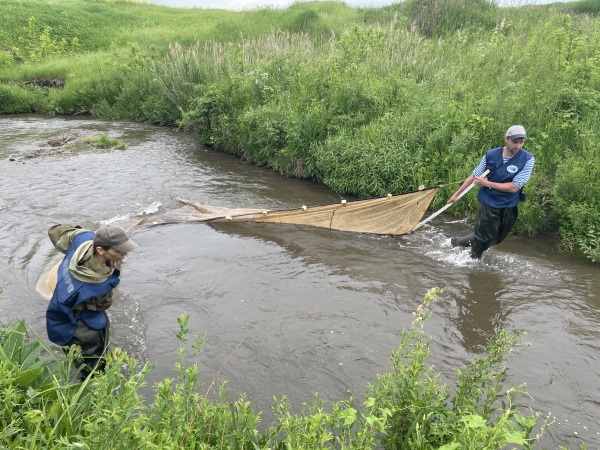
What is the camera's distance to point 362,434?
1.98 meters

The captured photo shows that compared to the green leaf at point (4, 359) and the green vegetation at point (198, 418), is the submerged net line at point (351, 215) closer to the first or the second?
the green vegetation at point (198, 418)

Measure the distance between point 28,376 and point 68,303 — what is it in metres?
0.58

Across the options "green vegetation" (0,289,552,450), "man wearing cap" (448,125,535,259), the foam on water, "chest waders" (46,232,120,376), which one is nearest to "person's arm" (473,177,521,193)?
"man wearing cap" (448,125,535,259)

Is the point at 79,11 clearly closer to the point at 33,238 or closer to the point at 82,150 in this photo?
the point at 82,150

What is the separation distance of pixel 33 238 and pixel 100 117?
32.9 feet

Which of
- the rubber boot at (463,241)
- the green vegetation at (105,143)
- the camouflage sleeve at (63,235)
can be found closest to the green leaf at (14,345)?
the camouflage sleeve at (63,235)

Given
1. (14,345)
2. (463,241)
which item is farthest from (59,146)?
(463,241)

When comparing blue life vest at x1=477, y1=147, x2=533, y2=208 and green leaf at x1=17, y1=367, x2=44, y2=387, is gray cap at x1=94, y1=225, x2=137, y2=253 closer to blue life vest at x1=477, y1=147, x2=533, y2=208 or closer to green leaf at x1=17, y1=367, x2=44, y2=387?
green leaf at x1=17, y1=367, x2=44, y2=387

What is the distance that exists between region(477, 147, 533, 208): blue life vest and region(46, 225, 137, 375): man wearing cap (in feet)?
13.4

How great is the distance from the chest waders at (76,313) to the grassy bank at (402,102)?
201 inches

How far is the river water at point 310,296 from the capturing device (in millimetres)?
3379

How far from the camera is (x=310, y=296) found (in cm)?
450

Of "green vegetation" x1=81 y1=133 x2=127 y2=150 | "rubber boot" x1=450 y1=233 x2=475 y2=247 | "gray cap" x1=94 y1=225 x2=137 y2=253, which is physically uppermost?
"gray cap" x1=94 y1=225 x2=137 y2=253

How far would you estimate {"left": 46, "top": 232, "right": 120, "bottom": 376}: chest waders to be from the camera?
276cm
